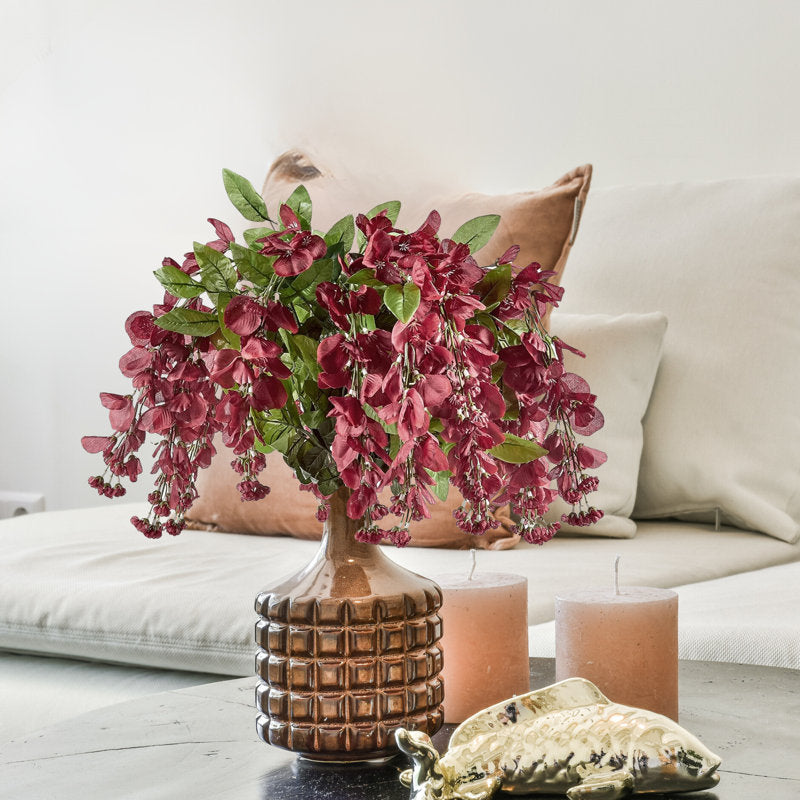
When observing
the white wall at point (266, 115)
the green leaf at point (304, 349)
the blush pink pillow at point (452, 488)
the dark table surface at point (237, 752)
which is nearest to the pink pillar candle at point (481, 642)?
the dark table surface at point (237, 752)

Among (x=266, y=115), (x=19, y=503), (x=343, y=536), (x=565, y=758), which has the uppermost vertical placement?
(x=266, y=115)

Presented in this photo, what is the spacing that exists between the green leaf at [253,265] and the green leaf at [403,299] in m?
0.10

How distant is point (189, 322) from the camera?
0.65m

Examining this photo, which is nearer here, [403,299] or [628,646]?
[403,299]

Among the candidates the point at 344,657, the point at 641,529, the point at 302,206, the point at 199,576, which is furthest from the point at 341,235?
the point at 641,529

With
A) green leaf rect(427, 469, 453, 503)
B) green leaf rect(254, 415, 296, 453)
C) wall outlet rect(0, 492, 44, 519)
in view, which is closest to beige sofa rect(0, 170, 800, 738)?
green leaf rect(427, 469, 453, 503)

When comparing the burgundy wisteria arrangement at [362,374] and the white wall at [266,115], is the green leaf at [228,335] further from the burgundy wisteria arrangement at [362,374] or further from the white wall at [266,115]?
the white wall at [266,115]

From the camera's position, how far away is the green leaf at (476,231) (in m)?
0.70

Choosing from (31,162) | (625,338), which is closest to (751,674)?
(625,338)

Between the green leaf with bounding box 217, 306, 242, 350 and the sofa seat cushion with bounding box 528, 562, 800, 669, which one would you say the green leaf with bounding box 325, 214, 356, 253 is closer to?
the green leaf with bounding box 217, 306, 242, 350

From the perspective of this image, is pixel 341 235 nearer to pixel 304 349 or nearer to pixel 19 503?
pixel 304 349

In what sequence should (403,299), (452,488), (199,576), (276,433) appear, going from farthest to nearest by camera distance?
(452,488) < (199,576) < (276,433) < (403,299)

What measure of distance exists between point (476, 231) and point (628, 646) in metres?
0.32

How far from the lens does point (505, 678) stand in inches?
31.9
